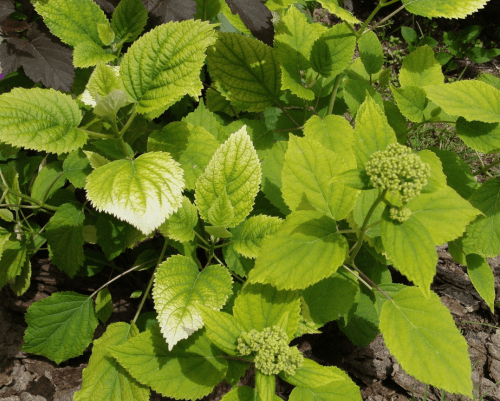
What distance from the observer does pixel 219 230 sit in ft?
5.26

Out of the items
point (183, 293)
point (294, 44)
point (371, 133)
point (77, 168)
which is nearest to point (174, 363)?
point (183, 293)

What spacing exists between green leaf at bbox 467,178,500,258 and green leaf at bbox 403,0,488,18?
81 centimetres

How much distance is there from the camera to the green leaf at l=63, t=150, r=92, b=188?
6.11ft

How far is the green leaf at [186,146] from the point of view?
5.72 feet

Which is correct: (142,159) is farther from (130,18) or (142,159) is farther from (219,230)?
(130,18)

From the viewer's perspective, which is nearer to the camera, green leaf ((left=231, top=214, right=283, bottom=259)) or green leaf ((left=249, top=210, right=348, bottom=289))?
green leaf ((left=249, top=210, right=348, bottom=289))

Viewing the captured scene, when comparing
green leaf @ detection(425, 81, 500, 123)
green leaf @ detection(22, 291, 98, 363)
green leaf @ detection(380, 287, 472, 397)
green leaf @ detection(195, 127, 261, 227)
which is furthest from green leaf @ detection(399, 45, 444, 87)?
green leaf @ detection(22, 291, 98, 363)

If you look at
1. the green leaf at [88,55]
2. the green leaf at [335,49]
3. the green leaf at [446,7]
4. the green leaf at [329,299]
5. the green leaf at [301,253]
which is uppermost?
the green leaf at [446,7]

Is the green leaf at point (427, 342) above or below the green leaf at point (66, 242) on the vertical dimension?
above

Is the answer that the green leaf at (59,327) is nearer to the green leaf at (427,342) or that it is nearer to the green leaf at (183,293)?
the green leaf at (183,293)

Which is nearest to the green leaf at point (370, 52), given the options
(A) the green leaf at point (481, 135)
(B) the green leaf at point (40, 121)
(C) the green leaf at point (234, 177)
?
(A) the green leaf at point (481, 135)

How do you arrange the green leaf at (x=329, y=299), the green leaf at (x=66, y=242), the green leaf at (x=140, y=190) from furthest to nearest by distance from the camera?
1. the green leaf at (x=66, y=242)
2. the green leaf at (x=329, y=299)
3. the green leaf at (x=140, y=190)

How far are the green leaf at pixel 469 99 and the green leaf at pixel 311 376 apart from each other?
1267 millimetres

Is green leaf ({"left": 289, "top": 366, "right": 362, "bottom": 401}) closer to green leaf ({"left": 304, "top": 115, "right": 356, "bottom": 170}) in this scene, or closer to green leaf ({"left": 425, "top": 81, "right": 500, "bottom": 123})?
green leaf ({"left": 304, "top": 115, "right": 356, "bottom": 170})
